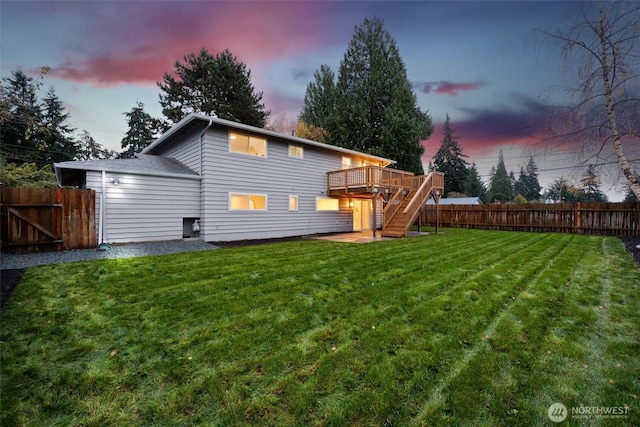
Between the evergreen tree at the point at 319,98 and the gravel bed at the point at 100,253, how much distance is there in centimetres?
2061

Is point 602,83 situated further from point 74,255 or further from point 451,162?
point 451,162

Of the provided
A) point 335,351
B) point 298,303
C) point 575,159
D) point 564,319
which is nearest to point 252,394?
point 335,351

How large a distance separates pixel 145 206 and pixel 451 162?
140 ft

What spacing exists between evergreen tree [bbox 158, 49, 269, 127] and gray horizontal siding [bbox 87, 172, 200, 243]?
1383 cm

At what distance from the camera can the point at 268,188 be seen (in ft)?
40.0

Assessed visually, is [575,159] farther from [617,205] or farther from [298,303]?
[298,303]

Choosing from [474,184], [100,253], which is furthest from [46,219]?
[474,184]

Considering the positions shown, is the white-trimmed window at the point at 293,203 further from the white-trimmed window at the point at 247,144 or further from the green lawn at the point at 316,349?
the green lawn at the point at 316,349

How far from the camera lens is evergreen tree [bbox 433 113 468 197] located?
4116 centimetres

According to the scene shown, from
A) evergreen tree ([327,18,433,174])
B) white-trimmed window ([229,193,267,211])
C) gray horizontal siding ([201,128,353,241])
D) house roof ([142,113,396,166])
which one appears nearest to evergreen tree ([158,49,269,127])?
evergreen tree ([327,18,433,174])

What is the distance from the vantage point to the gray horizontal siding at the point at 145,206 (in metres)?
9.02

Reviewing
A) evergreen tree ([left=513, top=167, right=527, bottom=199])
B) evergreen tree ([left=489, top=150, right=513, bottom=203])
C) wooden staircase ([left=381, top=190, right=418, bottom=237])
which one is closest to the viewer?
wooden staircase ([left=381, top=190, right=418, bottom=237])

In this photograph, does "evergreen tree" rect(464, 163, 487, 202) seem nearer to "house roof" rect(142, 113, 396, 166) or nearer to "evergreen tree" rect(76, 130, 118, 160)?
"house roof" rect(142, 113, 396, 166)

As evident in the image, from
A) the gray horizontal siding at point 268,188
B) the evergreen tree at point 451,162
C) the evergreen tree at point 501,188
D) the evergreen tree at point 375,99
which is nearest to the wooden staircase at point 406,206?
the gray horizontal siding at point 268,188
